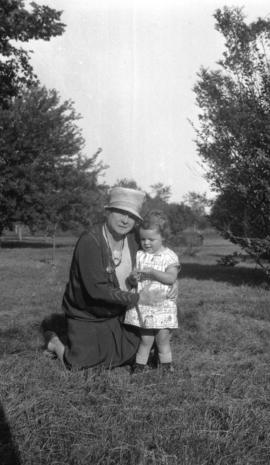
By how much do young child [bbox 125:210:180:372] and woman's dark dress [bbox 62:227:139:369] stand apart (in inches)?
6.8

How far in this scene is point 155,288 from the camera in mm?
4898

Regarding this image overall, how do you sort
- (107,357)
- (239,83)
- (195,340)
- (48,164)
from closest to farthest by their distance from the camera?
1. (107,357)
2. (195,340)
3. (239,83)
4. (48,164)

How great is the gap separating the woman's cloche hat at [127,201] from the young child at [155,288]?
0.15 meters

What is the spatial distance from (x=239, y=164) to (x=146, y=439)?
9.10 m

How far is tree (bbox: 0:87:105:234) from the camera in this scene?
3170 cm

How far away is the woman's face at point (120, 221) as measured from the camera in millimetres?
4938

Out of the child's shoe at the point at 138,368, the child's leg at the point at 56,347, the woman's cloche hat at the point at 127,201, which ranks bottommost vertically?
the child's shoe at the point at 138,368

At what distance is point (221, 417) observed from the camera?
3.62 m

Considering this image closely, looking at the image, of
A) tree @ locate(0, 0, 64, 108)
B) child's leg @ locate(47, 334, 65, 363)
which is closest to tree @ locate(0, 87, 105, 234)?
tree @ locate(0, 0, 64, 108)

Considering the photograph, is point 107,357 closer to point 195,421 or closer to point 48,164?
point 195,421

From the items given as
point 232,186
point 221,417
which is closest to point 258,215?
point 232,186

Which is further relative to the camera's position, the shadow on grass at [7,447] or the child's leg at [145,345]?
the child's leg at [145,345]

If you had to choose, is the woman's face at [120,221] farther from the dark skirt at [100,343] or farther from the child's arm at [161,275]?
the dark skirt at [100,343]

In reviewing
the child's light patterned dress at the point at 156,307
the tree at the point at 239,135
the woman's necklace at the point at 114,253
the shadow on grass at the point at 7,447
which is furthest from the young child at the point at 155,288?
the tree at the point at 239,135
